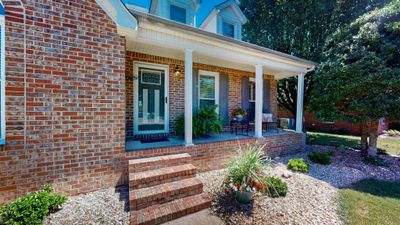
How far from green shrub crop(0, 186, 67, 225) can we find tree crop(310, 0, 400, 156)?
26.8 feet

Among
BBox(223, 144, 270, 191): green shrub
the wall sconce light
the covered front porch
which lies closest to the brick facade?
the covered front porch

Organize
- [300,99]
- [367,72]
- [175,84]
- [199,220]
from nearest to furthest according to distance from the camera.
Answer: [199,220], [367,72], [175,84], [300,99]

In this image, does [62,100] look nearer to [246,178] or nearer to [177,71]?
[177,71]

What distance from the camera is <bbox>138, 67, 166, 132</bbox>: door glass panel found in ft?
18.1

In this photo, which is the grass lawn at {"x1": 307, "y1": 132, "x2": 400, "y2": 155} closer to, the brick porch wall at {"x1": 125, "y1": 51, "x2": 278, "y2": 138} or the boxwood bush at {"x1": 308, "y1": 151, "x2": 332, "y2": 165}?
the boxwood bush at {"x1": 308, "y1": 151, "x2": 332, "y2": 165}

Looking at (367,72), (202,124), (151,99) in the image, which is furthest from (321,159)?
(151,99)

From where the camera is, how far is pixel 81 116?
3297 mm

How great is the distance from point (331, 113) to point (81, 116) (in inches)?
309

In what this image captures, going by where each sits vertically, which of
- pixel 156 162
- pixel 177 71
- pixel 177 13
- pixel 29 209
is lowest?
pixel 29 209

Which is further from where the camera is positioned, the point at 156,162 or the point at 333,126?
the point at 333,126

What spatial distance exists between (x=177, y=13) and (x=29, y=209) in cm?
732

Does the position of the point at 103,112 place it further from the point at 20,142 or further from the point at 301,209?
the point at 301,209

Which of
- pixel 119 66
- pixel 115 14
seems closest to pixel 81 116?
pixel 119 66

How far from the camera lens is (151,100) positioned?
565 centimetres
